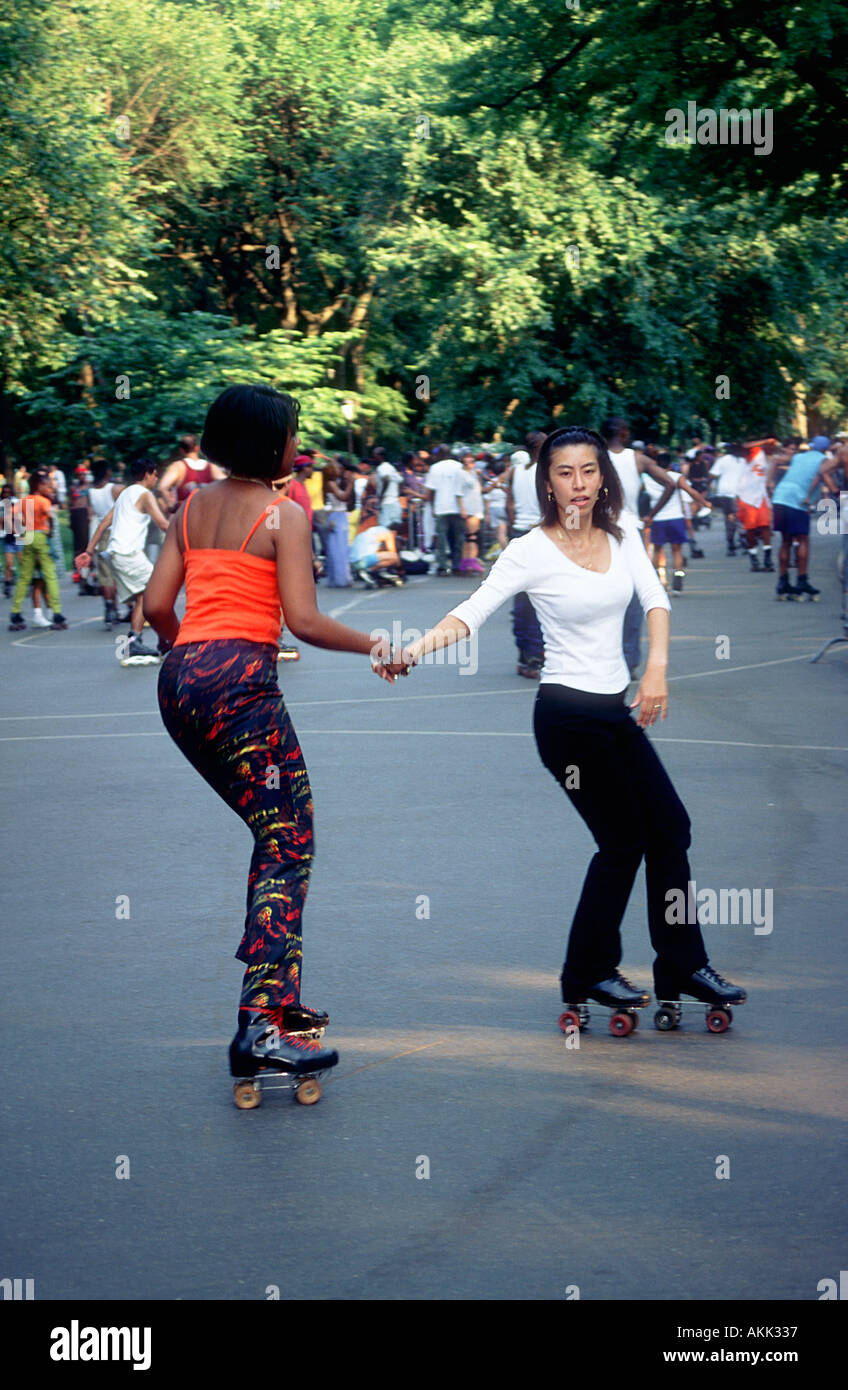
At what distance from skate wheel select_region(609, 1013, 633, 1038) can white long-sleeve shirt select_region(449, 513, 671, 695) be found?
941mm

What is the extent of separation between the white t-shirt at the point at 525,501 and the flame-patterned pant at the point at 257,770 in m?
9.82

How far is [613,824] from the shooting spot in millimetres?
5242

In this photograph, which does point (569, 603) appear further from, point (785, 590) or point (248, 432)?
point (785, 590)

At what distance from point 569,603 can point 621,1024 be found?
1233 millimetres

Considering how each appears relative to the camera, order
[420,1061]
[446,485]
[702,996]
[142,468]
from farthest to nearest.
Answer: [446,485] < [142,468] < [702,996] < [420,1061]

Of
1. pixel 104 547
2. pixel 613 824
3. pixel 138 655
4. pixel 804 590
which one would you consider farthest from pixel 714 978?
pixel 804 590

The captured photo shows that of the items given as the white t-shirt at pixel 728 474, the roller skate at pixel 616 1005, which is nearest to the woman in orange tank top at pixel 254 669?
the roller skate at pixel 616 1005

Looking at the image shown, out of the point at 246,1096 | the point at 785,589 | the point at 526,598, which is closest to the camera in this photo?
the point at 246,1096

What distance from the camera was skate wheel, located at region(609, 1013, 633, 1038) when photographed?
5285 mm

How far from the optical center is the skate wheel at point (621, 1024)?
5.29 meters

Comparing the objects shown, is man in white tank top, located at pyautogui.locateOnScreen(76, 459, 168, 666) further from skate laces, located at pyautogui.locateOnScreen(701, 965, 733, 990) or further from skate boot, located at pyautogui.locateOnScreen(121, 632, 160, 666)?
skate laces, located at pyautogui.locateOnScreen(701, 965, 733, 990)

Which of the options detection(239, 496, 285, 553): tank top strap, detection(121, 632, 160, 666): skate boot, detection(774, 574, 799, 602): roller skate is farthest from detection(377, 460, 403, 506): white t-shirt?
detection(239, 496, 285, 553): tank top strap

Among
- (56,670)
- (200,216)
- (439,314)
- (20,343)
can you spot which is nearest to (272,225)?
(200,216)
